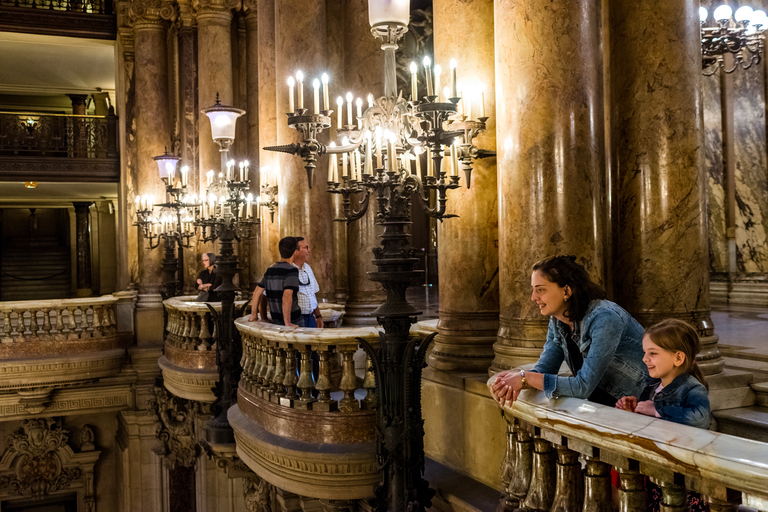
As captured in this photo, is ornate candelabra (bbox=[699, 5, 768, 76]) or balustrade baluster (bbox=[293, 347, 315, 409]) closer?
balustrade baluster (bbox=[293, 347, 315, 409])

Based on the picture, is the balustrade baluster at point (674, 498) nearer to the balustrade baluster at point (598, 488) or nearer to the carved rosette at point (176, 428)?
the balustrade baluster at point (598, 488)

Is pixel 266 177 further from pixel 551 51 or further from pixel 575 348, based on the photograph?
pixel 575 348

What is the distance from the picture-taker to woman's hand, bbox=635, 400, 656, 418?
280 centimetres

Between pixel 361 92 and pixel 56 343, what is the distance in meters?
7.64

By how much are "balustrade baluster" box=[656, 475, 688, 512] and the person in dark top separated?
306 inches

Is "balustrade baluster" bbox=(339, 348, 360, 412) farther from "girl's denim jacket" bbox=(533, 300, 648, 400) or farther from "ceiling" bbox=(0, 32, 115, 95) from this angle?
"ceiling" bbox=(0, 32, 115, 95)

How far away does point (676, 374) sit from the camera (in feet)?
8.90

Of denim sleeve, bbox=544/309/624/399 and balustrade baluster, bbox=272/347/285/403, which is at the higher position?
denim sleeve, bbox=544/309/624/399

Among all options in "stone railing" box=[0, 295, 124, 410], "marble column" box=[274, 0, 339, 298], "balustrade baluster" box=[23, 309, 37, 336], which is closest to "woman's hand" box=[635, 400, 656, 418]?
"marble column" box=[274, 0, 339, 298]

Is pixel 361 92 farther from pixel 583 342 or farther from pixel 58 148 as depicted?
pixel 58 148

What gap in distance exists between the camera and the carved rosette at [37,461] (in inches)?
525

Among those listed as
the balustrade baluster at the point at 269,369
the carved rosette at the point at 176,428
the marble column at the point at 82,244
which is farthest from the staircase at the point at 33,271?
the balustrade baluster at the point at 269,369

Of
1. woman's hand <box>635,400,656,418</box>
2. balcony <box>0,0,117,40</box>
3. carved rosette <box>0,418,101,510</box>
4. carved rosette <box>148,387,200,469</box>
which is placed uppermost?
balcony <box>0,0,117,40</box>

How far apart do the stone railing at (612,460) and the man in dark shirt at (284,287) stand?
3.26 meters
